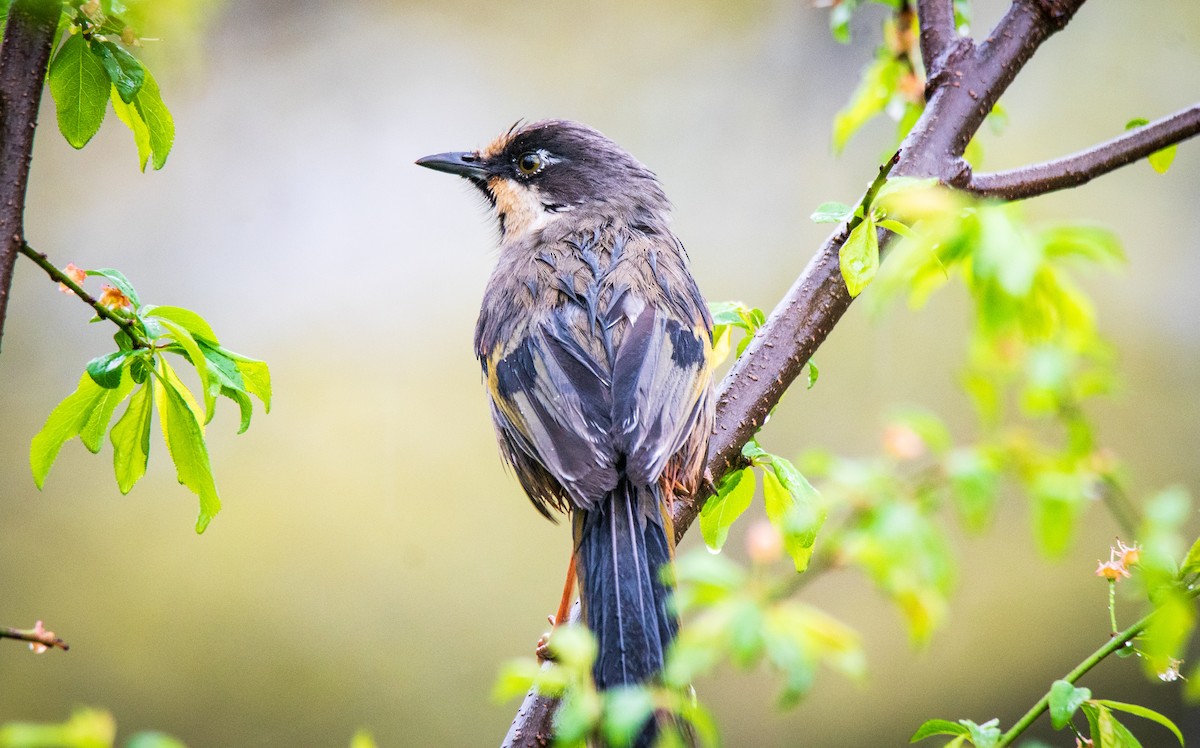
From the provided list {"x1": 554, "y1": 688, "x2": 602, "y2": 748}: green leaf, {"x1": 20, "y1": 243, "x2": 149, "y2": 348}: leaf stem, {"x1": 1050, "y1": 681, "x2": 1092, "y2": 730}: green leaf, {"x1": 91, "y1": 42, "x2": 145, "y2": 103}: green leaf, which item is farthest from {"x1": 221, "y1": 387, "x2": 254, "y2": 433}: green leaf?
{"x1": 1050, "y1": 681, "x2": 1092, "y2": 730}: green leaf

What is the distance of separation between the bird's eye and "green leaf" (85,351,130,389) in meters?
1.80

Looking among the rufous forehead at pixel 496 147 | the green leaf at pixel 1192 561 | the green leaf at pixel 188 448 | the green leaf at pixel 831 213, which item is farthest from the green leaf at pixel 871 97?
the green leaf at pixel 188 448

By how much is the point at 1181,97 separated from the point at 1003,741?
528 cm

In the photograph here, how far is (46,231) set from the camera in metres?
5.25

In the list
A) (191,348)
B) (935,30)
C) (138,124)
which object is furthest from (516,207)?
(191,348)

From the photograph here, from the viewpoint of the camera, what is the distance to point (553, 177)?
305cm

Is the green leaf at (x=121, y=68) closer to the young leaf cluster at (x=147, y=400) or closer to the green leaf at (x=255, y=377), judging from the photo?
the young leaf cluster at (x=147, y=400)

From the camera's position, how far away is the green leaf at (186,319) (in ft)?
5.00

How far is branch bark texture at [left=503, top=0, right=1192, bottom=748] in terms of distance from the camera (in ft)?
6.99

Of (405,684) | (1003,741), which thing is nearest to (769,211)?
(405,684)

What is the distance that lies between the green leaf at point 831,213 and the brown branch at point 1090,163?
51 centimetres

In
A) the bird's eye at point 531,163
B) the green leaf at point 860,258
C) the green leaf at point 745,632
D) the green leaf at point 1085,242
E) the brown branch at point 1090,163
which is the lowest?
the green leaf at point 745,632

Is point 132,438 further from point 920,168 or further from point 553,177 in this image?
point 553,177

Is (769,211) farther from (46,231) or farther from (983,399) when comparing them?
(983,399)
